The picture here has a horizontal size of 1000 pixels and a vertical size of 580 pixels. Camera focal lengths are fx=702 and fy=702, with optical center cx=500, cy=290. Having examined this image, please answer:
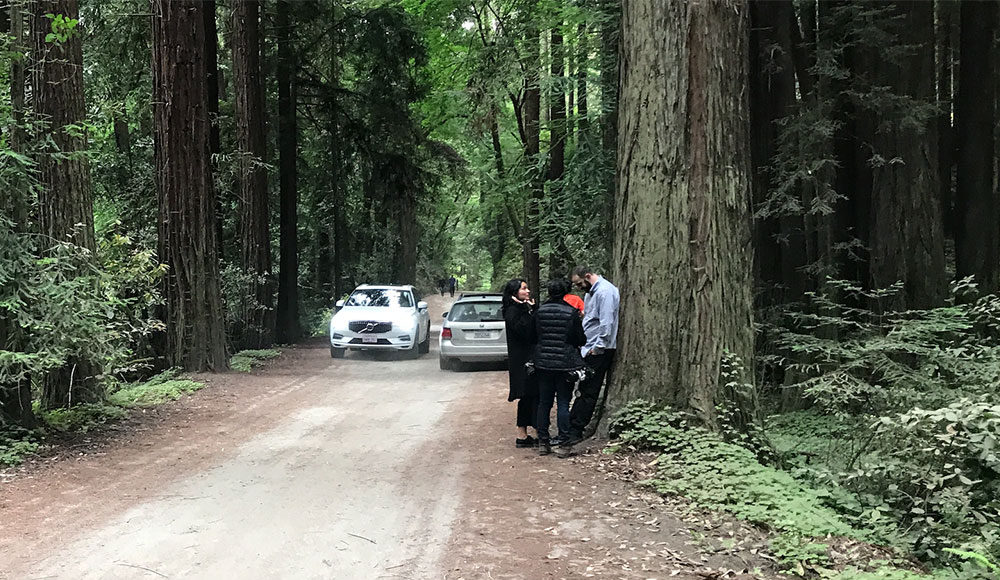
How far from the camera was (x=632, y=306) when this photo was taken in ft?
23.7

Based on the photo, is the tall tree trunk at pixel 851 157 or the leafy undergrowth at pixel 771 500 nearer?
the leafy undergrowth at pixel 771 500

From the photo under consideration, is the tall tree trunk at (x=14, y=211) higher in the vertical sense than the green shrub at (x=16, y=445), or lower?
higher

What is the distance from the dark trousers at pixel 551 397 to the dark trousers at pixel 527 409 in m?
0.25

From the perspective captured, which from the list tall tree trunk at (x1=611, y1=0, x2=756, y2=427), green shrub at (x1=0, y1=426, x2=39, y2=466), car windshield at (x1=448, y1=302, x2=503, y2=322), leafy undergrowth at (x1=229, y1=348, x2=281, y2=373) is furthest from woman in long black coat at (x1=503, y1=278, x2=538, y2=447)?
leafy undergrowth at (x1=229, y1=348, x2=281, y2=373)

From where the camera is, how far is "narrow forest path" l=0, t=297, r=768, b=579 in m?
4.50

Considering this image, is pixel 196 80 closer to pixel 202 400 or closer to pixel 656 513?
pixel 202 400

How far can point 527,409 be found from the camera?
7.80 meters

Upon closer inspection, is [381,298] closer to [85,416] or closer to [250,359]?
[250,359]

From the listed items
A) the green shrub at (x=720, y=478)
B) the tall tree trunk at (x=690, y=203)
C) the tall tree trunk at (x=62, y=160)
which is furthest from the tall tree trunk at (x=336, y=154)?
the green shrub at (x=720, y=478)

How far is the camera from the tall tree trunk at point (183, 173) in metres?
13.0

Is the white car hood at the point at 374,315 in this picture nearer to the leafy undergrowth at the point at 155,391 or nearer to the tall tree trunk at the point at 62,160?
the leafy undergrowth at the point at 155,391

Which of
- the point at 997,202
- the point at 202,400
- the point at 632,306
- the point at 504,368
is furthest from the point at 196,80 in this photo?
the point at 997,202

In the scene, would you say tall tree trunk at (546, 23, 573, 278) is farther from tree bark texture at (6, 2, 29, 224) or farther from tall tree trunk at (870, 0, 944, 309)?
tree bark texture at (6, 2, 29, 224)

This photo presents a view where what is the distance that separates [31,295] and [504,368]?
10251 millimetres
